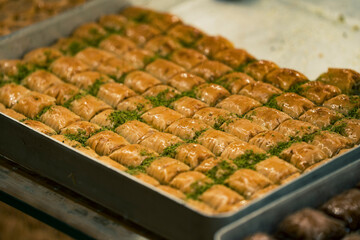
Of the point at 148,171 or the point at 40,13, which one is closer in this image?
the point at 148,171

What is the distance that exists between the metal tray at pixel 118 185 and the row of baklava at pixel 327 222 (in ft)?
0.84

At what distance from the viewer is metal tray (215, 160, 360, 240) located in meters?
3.72

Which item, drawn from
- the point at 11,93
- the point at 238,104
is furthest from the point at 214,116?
the point at 11,93

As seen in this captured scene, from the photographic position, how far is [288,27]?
7.81m

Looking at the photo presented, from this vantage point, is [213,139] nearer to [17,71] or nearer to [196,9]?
[17,71]

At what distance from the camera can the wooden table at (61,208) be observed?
4492mm

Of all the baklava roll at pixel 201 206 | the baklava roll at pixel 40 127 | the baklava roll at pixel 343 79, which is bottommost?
the baklava roll at pixel 40 127

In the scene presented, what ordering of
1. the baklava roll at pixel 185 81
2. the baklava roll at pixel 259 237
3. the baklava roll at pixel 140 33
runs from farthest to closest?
the baklava roll at pixel 140 33
the baklava roll at pixel 185 81
the baklava roll at pixel 259 237

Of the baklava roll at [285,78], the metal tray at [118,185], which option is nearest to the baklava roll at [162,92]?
the baklava roll at [285,78]

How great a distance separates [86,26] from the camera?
24.6ft

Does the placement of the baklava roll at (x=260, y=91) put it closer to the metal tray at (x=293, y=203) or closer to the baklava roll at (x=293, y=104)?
the baklava roll at (x=293, y=104)

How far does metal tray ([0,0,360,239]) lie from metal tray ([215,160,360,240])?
0.16 metres

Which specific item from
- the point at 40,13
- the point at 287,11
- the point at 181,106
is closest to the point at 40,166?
the point at 181,106

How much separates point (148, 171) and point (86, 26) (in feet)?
11.2
